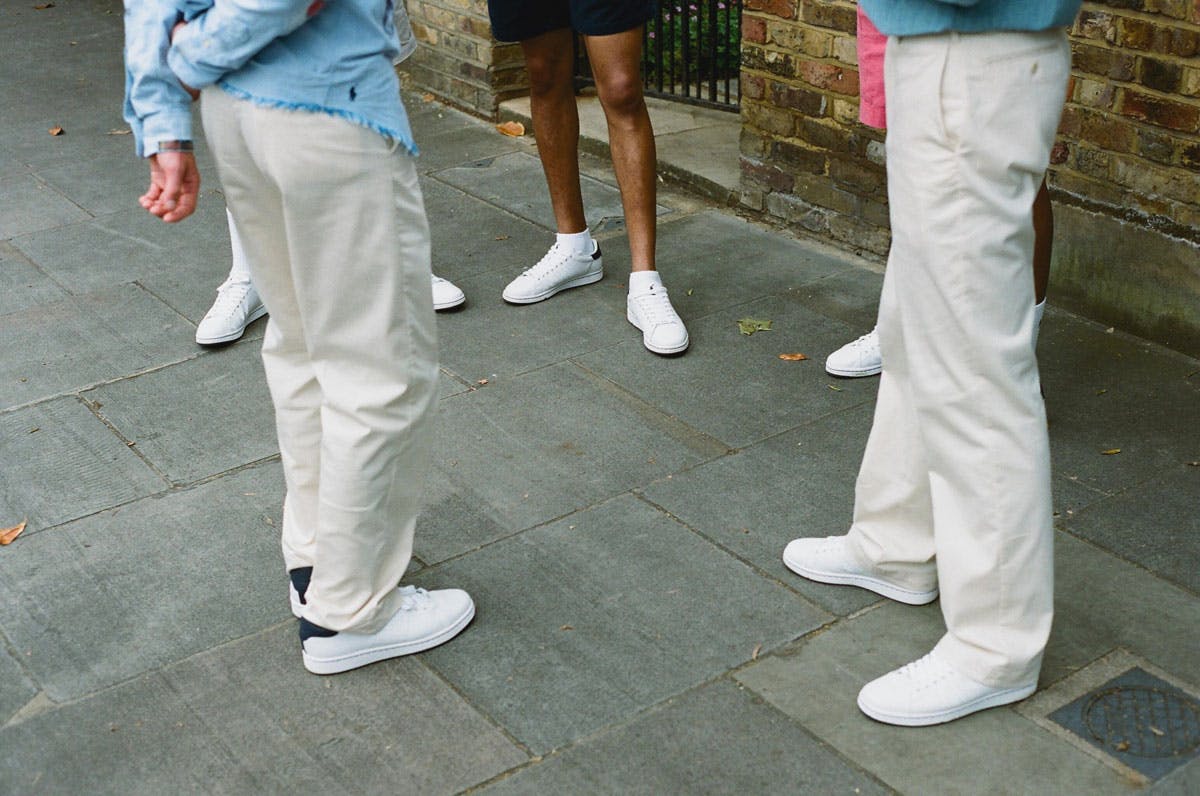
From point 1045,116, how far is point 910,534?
0.95 meters

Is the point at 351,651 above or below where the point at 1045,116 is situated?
below

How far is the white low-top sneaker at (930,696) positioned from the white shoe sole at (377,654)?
872 mm

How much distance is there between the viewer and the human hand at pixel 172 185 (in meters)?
2.44

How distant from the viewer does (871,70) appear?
11.0 feet

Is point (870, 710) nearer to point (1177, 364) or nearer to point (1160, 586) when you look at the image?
point (1160, 586)

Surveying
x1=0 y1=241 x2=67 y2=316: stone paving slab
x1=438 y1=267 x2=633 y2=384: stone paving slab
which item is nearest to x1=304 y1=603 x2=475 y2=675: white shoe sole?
x1=438 y1=267 x2=633 y2=384: stone paving slab

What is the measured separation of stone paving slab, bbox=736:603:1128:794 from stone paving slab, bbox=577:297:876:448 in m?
0.92

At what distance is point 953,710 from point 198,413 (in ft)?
7.83

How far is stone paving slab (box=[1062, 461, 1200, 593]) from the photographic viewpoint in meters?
3.11

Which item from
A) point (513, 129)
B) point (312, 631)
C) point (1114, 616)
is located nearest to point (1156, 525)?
point (1114, 616)

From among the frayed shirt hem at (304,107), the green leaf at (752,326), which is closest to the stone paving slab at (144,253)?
the green leaf at (752,326)

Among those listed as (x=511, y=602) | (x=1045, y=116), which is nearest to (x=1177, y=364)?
(x=1045, y=116)

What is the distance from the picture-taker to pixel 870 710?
2.65 m

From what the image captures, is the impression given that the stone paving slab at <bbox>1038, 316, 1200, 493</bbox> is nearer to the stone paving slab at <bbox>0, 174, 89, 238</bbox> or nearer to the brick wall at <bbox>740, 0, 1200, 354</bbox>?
the brick wall at <bbox>740, 0, 1200, 354</bbox>
